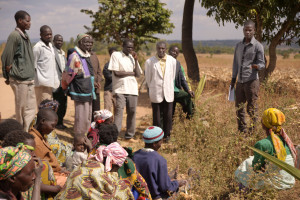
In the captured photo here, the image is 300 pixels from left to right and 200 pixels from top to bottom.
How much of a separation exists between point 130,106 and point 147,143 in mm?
2595

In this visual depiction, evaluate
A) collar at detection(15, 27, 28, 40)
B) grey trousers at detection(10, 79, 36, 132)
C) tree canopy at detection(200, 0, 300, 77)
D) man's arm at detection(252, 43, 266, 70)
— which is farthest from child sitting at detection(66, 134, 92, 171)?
tree canopy at detection(200, 0, 300, 77)

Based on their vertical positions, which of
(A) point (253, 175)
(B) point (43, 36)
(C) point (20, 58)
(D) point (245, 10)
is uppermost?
(D) point (245, 10)

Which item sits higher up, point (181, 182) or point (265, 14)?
point (265, 14)

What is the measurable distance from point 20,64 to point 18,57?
117 millimetres

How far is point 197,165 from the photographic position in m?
4.41

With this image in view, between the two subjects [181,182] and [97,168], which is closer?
[97,168]

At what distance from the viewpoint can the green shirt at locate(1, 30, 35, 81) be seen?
186 inches

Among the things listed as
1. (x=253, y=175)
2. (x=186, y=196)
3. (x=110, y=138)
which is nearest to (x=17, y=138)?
(x=110, y=138)

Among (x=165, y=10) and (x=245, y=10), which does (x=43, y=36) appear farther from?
(x=165, y=10)

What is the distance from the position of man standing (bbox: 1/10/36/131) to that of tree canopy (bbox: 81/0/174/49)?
9.46 m

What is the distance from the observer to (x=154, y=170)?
325 centimetres

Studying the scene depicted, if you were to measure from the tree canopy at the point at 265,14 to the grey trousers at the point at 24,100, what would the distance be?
6.00m

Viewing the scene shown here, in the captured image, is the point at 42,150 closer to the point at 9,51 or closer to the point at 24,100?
the point at 24,100

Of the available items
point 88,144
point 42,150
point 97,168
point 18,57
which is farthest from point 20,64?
point 97,168
